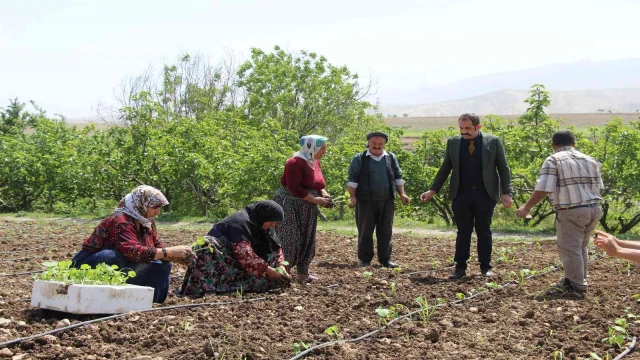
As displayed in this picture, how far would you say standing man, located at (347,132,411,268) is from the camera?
7148 mm

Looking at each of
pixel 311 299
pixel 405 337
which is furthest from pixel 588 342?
pixel 311 299

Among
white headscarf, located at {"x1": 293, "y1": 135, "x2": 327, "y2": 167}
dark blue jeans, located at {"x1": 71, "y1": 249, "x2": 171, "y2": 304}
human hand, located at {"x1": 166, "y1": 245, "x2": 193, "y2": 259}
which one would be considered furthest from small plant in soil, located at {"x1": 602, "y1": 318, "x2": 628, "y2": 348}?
dark blue jeans, located at {"x1": 71, "y1": 249, "x2": 171, "y2": 304}

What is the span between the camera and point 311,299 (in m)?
5.56

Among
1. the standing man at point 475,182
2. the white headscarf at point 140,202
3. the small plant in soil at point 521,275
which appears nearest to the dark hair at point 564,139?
the standing man at point 475,182

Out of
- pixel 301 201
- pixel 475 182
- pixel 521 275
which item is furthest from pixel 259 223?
pixel 521 275

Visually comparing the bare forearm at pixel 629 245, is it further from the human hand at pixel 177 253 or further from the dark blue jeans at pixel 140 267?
the dark blue jeans at pixel 140 267

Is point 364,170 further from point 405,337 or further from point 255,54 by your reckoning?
point 255,54

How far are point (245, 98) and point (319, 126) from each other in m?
3.43

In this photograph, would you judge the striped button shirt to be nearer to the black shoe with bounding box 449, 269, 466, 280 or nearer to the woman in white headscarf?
the black shoe with bounding box 449, 269, 466, 280

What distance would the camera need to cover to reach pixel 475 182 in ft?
21.0

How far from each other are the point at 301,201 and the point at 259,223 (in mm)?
713

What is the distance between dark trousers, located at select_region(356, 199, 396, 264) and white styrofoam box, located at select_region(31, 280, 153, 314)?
2903 millimetres

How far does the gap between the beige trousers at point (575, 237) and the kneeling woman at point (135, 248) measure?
2897 millimetres

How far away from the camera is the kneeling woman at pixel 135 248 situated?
5219 millimetres
